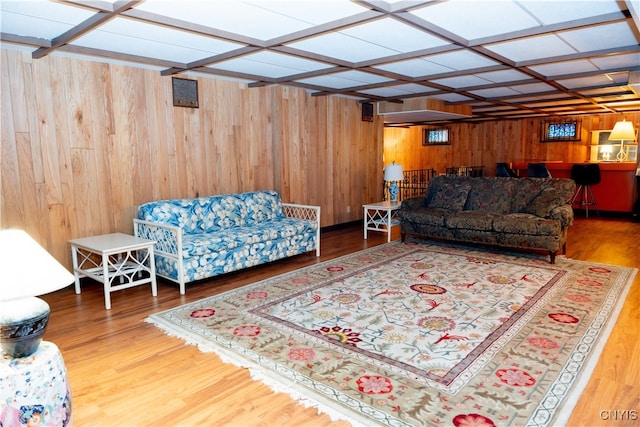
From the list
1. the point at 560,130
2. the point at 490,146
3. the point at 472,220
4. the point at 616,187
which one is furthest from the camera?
the point at 490,146

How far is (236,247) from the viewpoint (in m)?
4.40

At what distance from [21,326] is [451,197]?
5481 mm

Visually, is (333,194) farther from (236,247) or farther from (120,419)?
(120,419)

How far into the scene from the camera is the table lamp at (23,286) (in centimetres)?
149

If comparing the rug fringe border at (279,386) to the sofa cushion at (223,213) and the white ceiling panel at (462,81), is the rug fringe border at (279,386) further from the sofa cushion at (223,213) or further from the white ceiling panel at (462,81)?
the white ceiling panel at (462,81)

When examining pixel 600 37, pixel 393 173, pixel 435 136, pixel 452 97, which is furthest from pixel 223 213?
pixel 435 136

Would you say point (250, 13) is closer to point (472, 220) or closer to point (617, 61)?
point (472, 220)

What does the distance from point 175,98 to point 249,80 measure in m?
1.01

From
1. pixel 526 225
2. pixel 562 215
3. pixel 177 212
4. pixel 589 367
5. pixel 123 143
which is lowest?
pixel 589 367

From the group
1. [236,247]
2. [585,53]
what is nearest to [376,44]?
[585,53]

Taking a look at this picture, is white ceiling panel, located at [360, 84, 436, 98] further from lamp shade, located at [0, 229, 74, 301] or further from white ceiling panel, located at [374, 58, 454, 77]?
lamp shade, located at [0, 229, 74, 301]

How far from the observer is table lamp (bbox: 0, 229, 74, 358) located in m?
1.49

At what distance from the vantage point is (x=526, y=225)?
4.89 meters

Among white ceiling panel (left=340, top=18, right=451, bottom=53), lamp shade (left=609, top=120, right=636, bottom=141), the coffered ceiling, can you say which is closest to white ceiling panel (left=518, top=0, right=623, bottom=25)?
the coffered ceiling
